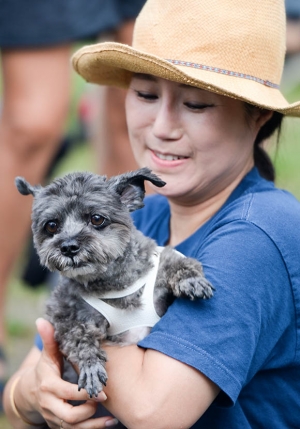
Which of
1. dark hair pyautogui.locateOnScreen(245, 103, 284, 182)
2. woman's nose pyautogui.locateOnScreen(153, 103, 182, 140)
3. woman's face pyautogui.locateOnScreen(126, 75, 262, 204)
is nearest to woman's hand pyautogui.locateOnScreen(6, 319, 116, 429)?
woman's face pyautogui.locateOnScreen(126, 75, 262, 204)

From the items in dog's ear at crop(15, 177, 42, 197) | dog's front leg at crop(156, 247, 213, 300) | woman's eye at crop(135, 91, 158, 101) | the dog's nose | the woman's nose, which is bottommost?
dog's front leg at crop(156, 247, 213, 300)

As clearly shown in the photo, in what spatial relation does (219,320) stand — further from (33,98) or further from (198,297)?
(33,98)

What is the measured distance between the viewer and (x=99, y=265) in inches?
118

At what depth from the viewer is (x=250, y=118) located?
349cm

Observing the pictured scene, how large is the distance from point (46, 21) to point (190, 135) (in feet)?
6.73

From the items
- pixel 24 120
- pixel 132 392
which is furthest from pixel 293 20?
pixel 132 392

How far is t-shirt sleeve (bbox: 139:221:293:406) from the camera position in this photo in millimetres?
2766

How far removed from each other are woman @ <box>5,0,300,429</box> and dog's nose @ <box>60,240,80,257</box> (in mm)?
418

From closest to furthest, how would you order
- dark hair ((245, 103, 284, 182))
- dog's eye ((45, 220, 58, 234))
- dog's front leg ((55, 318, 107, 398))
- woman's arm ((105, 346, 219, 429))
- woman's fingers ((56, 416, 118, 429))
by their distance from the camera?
woman's arm ((105, 346, 219, 429))
dog's front leg ((55, 318, 107, 398))
dog's eye ((45, 220, 58, 234))
woman's fingers ((56, 416, 118, 429))
dark hair ((245, 103, 284, 182))

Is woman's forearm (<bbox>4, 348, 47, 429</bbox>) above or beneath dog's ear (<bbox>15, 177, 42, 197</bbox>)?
beneath

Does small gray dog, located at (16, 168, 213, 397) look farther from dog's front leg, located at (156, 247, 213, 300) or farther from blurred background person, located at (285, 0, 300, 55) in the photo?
blurred background person, located at (285, 0, 300, 55)

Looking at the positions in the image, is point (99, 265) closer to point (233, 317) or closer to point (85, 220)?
point (85, 220)

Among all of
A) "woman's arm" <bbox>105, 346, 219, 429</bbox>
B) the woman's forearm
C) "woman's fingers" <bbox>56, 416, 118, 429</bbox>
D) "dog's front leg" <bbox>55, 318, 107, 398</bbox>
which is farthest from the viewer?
the woman's forearm

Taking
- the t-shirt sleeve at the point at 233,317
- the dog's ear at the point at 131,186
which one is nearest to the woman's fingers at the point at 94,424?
the t-shirt sleeve at the point at 233,317
